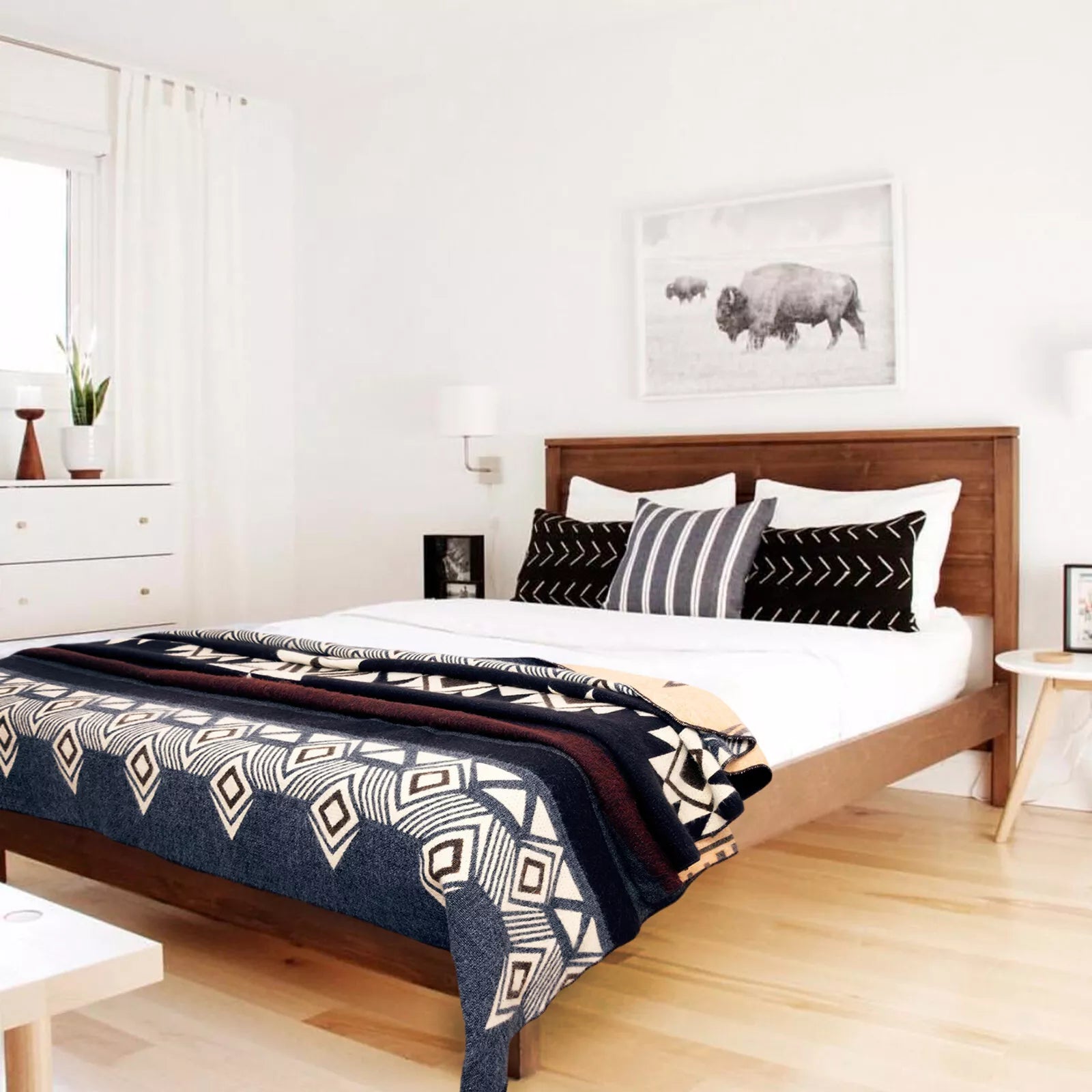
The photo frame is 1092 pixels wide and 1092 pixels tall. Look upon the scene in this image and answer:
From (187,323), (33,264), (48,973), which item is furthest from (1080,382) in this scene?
(33,264)

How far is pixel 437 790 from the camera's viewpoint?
6.45ft

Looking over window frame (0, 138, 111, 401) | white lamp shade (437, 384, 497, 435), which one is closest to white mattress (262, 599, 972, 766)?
white lamp shade (437, 384, 497, 435)

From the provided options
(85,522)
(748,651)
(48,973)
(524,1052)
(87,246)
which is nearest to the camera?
(48,973)

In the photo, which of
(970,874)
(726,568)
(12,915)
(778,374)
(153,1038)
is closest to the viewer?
(12,915)

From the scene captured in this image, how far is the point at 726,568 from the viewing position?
3641 mm

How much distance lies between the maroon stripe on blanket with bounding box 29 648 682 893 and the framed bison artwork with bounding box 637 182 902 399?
Result: 2126 mm

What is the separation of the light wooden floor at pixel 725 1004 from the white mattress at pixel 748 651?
1.35 ft

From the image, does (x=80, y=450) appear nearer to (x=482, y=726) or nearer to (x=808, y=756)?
(x=482, y=726)

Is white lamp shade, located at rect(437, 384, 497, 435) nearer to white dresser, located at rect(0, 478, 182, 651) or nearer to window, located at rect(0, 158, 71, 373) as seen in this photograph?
white dresser, located at rect(0, 478, 182, 651)

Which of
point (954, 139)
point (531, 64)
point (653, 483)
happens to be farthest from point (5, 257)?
point (954, 139)

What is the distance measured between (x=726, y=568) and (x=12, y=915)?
246 centimetres

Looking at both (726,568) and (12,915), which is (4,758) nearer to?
(12,915)

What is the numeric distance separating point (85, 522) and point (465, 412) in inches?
53.7

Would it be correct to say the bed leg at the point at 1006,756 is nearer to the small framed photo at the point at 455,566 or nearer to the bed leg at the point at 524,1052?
the small framed photo at the point at 455,566
